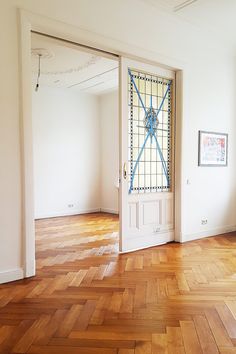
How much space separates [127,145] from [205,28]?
2.26 metres

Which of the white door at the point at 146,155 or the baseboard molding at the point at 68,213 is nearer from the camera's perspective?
the white door at the point at 146,155

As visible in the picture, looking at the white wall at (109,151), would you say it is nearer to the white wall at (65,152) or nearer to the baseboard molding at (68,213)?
the white wall at (65,152)

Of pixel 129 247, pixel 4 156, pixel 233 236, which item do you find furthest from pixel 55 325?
pixel 233 236

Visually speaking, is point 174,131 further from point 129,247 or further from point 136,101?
point 129,247

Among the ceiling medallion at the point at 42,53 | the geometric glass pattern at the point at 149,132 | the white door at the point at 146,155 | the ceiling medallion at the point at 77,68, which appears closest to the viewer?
the white door at the point at 146,155

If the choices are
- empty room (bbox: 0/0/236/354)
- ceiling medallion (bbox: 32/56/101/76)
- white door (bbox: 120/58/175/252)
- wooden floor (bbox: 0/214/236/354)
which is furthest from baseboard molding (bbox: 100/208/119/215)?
ceiling medallion (bbox: 32/56/101/76)

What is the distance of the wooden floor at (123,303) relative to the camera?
75.0 inches

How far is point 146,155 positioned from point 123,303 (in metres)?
2.23

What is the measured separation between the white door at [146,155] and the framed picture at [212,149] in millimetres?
546

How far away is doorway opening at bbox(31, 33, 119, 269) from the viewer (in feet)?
18.3

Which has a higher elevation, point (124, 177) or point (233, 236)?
point (124, 177)

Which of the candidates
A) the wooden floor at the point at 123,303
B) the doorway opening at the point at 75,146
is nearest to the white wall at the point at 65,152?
the doorway opening at the point at 75,146

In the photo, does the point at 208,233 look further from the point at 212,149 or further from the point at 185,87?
the point at 185,87

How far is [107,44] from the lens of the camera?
3.52m
